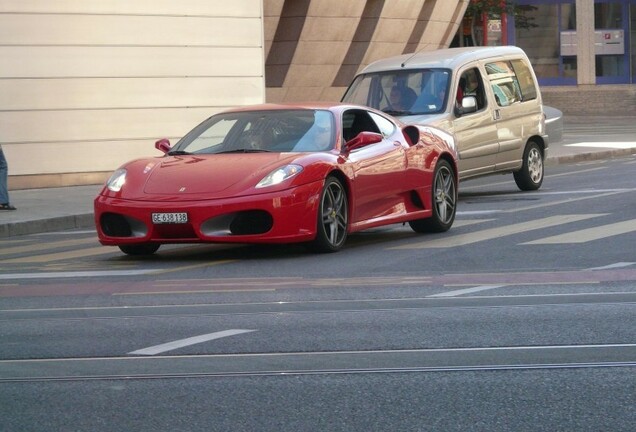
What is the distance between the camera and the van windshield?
18.0 m

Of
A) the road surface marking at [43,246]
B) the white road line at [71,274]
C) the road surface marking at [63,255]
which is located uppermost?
the white road line at [71,274]

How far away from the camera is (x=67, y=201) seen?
65.9ft

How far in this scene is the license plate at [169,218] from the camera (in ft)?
37.8

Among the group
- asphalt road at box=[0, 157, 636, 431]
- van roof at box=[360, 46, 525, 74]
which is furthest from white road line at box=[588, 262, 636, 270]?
van roof at box=[360, 46, 525, 74]

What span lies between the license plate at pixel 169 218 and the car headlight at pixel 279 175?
2.06ft

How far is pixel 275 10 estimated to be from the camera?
3547cm

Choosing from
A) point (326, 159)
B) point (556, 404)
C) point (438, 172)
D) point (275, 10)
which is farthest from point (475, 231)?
point (275, 10)

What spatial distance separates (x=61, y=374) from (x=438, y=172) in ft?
24.8

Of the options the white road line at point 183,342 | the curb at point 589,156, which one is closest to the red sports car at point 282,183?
the white road line at point 183,342

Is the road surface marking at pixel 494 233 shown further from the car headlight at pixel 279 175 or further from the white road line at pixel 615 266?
the white road line at pixel 615 266

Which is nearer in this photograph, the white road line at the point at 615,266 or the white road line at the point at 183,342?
the white road line at the point at 183,342

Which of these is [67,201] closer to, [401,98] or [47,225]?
[47,225]

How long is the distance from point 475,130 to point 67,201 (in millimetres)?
5645

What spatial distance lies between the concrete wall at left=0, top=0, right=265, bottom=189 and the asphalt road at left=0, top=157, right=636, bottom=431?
33.4 ft
